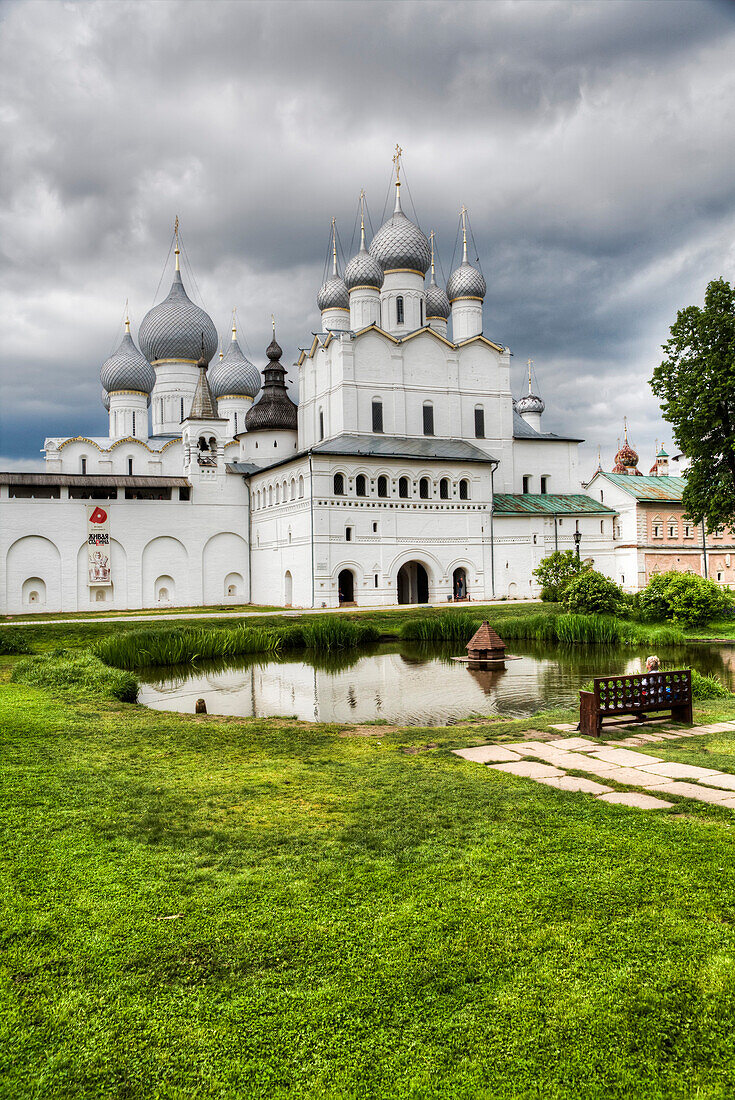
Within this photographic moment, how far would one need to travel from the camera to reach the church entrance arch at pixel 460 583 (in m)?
33.1

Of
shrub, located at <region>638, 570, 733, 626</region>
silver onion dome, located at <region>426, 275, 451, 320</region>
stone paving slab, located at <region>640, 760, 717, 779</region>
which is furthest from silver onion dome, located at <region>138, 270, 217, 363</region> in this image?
stone paving slab, located at <region>640, 760, 717, 779</region>

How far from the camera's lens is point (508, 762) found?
257 inches

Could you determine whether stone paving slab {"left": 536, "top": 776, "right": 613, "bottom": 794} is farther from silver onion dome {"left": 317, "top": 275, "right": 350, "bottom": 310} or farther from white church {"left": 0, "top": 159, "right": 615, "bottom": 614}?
silver onion dome {"left": 317, "top": 275, "right": 350, "bottom": 310}

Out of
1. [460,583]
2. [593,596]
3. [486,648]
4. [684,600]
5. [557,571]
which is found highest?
[557,571]

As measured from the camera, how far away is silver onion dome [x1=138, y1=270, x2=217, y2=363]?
142 feet

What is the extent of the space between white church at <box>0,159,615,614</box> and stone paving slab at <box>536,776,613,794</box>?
2361 cm

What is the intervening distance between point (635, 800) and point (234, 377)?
4266cm

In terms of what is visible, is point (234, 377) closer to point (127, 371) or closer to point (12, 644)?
point (127, 371)

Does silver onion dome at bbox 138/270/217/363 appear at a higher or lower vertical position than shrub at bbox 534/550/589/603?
higher

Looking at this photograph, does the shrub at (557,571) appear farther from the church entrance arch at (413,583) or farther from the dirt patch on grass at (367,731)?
the dirt patch on grass at (367,731)

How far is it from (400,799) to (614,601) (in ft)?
62.1

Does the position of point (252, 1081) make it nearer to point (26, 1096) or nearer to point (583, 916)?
point (26, 1096)

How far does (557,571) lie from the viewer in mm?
27125

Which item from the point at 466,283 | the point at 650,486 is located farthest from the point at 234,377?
the point at 650,486
